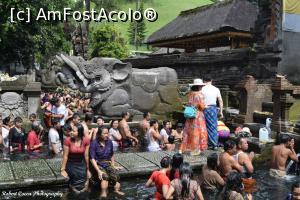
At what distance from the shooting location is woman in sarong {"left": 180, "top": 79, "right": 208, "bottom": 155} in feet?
27.6

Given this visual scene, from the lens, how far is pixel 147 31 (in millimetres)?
81625

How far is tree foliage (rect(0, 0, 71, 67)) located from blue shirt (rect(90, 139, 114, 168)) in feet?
54.5

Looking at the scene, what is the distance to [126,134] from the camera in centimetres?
1064

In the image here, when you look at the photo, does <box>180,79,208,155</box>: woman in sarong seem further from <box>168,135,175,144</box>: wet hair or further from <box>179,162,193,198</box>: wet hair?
<box>179,162,193,198</box>: wet hair

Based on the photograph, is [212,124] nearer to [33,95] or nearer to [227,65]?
[33,95]

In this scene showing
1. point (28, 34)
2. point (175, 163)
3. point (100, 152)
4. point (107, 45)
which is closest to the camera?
point (175, 163)

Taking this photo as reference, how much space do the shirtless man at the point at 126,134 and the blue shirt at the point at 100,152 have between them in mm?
3936

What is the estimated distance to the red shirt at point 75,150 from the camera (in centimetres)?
614

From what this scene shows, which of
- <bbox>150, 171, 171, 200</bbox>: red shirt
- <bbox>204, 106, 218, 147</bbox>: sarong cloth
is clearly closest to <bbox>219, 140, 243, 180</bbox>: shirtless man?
<bbox>150, 171, 171, 200</bbox>: red shirt

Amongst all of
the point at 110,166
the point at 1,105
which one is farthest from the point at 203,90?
the point at 1,105

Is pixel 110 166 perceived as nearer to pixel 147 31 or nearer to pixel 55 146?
pixel 55 146

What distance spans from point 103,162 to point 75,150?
2.12 feet

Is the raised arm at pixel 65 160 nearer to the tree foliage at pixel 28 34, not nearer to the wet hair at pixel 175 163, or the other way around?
the wet hair at pixel 175 163

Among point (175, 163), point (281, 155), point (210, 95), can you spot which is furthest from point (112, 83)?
point (175, 163)
